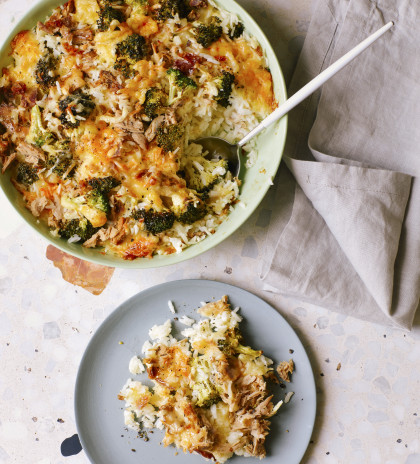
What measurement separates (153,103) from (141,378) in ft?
5.65

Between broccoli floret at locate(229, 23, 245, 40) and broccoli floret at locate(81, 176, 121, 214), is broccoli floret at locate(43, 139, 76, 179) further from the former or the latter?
broccoli floret at locate(229, 23, 245, 40)

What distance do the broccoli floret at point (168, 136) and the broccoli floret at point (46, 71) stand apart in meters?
→ 0.66

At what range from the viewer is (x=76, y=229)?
270cm

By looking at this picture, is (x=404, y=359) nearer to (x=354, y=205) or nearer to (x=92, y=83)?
(x=354, y=205)

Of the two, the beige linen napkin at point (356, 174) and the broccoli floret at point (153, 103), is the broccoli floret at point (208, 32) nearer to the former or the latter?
the broccoli floret at point (153, 103)

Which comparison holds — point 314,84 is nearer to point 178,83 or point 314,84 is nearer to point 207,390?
→ point 178,83

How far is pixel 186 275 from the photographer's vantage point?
10.4 ft

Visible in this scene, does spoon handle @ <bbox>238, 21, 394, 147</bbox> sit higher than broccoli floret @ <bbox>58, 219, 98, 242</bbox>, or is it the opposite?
spoon handle @ <bbox>238, 21, 394, 147</bbox>

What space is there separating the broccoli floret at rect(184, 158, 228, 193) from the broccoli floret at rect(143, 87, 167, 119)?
1.22ft

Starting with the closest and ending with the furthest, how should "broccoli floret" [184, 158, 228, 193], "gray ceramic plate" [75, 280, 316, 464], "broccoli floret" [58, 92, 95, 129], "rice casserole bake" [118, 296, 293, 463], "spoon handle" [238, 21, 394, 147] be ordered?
1. "spoon handle" [238, 21, 394, 147]
2. "broccoli floret" [58, 92, 95, 129]
3. "broccoli floret" [184, 158, 228, 193]
4. "rice casserole bake" [118, 296, 293, 463]
5. "gray ceramic plate" [75, 280, 316, 464]

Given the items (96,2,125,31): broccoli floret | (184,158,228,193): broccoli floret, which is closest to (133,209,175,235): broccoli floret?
(184,158,228,193): broccoli floret

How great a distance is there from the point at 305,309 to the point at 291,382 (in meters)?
0.47

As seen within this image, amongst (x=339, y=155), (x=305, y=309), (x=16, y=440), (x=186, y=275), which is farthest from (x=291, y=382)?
(x=16, y=440)

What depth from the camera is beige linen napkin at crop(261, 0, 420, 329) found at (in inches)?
111
